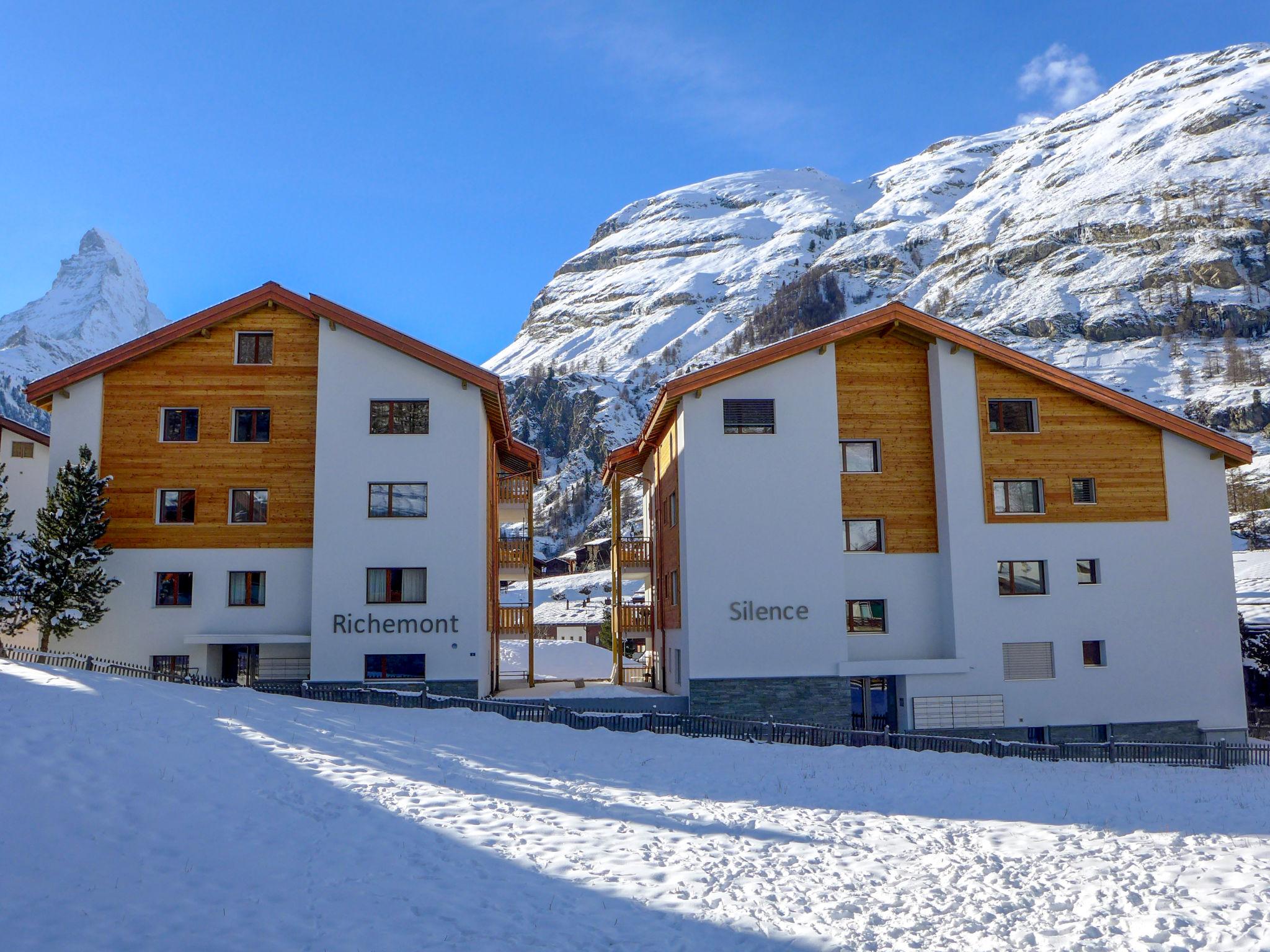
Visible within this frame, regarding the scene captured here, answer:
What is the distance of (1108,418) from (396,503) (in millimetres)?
21538

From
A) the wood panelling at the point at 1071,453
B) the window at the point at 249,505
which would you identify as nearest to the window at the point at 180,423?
the window at the point at 249,505

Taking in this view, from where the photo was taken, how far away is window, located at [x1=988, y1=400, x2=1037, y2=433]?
29.7 m

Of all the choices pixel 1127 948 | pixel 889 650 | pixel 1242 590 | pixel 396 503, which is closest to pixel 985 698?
pixel 889 650

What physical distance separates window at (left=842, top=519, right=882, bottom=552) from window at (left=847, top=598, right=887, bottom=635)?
5.02ft

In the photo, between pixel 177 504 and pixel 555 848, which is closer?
pixel 555 848

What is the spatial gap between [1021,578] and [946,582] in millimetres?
2259

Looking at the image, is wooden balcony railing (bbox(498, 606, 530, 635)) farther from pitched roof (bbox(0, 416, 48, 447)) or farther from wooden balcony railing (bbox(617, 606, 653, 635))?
pitched roof (bbox(0, 416, 48, 447))

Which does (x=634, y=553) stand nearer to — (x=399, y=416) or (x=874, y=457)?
(x=874, y=457)

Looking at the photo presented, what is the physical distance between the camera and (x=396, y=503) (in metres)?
28.9

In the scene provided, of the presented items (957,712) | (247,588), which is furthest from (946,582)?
(247,588)

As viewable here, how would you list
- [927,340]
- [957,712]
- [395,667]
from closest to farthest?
[957,712] → [395,667] → [927,340]

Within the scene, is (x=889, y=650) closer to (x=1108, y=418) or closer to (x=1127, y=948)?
(x=1108, y=418)

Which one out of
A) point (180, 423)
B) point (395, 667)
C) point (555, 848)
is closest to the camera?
point (555, 848)

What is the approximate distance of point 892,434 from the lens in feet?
97.5
